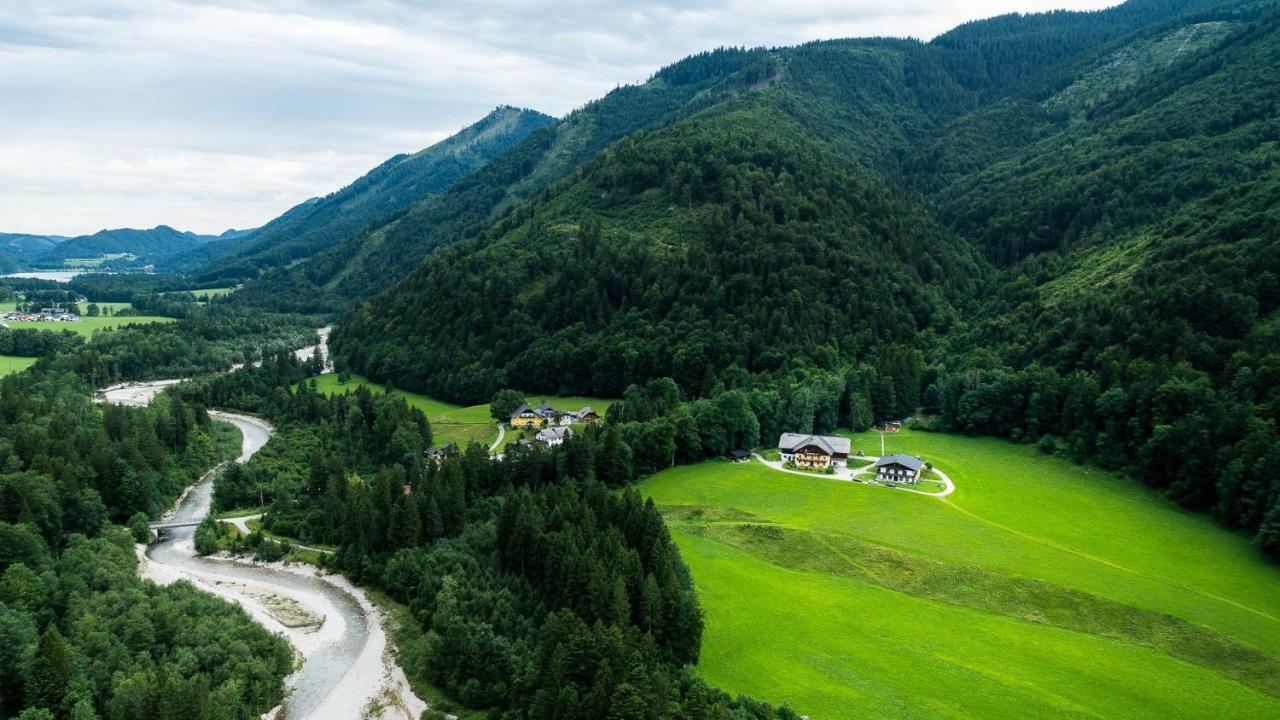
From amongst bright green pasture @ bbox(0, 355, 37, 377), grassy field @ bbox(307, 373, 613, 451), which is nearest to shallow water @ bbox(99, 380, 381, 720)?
grassy field @ bbox(307, 373, 613, 451)

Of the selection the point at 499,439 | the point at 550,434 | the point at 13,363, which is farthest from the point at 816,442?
the point at 13,363

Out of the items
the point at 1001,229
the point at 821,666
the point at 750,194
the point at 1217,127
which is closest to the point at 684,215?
the point at 750,194

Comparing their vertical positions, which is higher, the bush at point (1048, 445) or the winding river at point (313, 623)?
the bush at point (1048, 445)

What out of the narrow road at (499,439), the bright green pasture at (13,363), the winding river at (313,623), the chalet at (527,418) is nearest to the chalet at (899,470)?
the narrow road at (499,439)

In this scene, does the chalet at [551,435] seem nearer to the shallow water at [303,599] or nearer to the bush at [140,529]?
the shallow water at [303,599]

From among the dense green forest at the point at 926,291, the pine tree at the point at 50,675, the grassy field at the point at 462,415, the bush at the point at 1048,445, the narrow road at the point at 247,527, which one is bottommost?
the narrow road at the point at 247,527

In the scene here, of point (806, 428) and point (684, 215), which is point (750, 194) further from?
point (806, 428)
